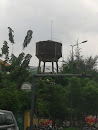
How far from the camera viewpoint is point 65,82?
49.0 meters

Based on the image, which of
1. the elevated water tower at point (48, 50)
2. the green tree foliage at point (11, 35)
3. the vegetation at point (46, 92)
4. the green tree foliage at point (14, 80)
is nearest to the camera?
the green tree foliage at point (14, 80)

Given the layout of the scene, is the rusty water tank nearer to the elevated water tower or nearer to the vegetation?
the elevated water tower

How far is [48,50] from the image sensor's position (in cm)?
4150

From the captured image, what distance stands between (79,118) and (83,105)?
446 cm

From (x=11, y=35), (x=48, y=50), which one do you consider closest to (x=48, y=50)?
(x=48, y=50)

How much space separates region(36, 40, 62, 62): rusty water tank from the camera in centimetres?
4147

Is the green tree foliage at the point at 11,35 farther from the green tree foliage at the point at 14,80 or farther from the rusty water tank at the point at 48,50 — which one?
the rusty water tank at the point at 48,50

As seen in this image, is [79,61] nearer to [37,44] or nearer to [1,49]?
[37,44]

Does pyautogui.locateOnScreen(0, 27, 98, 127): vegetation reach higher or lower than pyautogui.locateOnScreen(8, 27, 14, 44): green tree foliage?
lower

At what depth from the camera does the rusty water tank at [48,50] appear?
136 ft

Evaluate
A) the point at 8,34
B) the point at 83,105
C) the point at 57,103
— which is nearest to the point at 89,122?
the point at 83,105

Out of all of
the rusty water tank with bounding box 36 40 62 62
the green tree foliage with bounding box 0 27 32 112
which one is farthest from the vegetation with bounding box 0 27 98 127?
the rusty water tank with bounding box 36 40 62 62

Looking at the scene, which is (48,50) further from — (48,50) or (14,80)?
(14,80)

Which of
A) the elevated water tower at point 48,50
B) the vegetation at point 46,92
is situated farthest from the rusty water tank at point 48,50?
the vegetation at point 46,92
